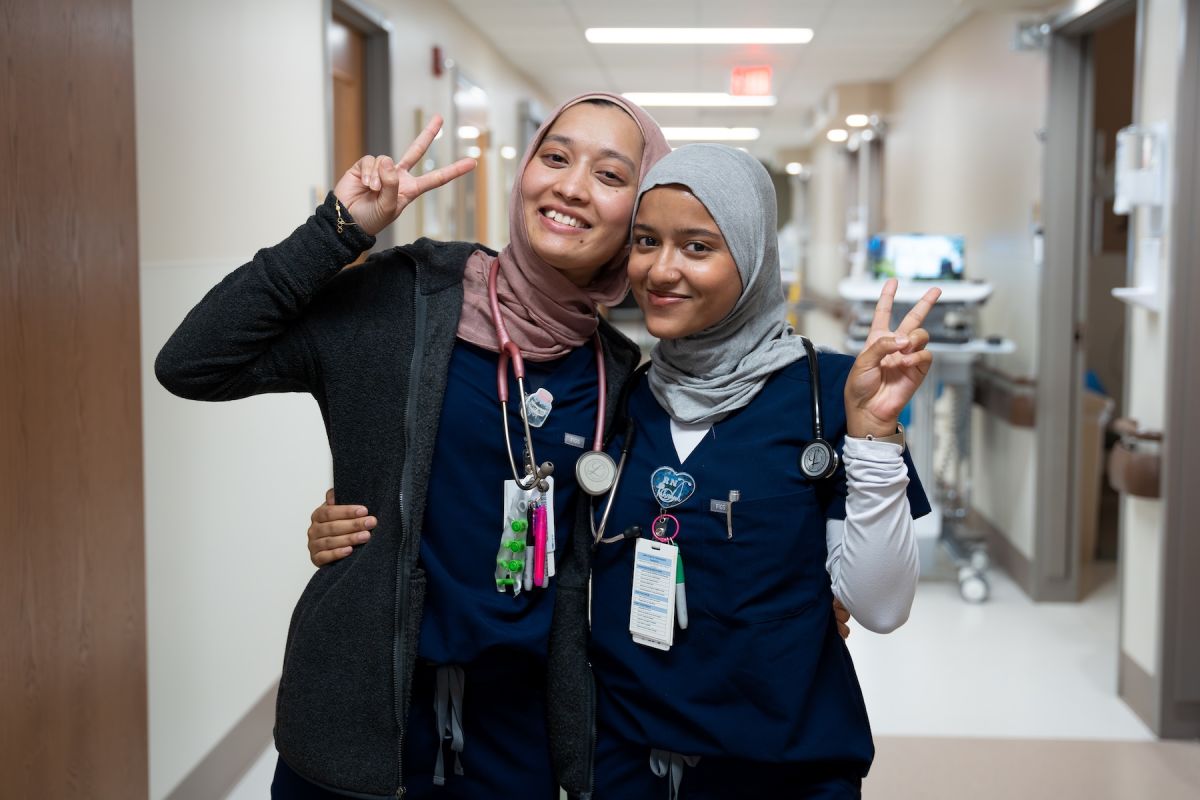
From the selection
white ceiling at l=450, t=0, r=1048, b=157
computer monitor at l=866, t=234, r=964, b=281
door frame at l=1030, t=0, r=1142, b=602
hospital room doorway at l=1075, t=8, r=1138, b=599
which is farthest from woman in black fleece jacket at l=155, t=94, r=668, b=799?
hospital room doorway at l=1075, t=8, r=1138, b=599

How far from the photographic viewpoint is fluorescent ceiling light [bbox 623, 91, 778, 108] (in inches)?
395

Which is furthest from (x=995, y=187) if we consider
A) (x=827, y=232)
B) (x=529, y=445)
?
(x=827, y=232)

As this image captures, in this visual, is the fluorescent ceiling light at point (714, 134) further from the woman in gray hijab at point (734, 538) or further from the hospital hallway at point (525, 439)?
the woman in gray hijab at point (734, 538)

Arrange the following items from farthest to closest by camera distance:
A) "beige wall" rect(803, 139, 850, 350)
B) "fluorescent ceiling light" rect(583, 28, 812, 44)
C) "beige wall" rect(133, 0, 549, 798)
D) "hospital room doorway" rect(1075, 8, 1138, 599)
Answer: "beige wall" rect(803, 139, 850, 350) < "fluorescent ceiling light" rect(583, 28, 812, 44) < "hospital room doorway" rect(1075, 8, 1138, 599) < "beige wall" rect(133, 0, 549, 798)

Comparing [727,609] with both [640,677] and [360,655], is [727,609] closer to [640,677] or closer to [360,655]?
[640,677]

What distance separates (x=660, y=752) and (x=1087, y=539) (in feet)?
14.7

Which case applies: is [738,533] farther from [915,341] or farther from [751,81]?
[751,81]

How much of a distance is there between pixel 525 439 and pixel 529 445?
0.05 feet

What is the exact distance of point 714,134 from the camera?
14.0m

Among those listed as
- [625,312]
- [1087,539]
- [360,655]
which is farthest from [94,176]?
[625,312]

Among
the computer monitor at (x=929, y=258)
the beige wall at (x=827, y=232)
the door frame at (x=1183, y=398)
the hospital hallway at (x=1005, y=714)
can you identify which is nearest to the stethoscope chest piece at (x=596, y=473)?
the hospital hallway at (x=1005, y=714)

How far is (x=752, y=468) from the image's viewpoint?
4.62 ft

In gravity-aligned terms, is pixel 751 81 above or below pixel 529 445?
above

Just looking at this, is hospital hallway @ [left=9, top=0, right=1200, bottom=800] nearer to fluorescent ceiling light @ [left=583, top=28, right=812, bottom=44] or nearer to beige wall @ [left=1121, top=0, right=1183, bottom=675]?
beige wall @ [left=1121, top=0, right=1183, bottom=675]
